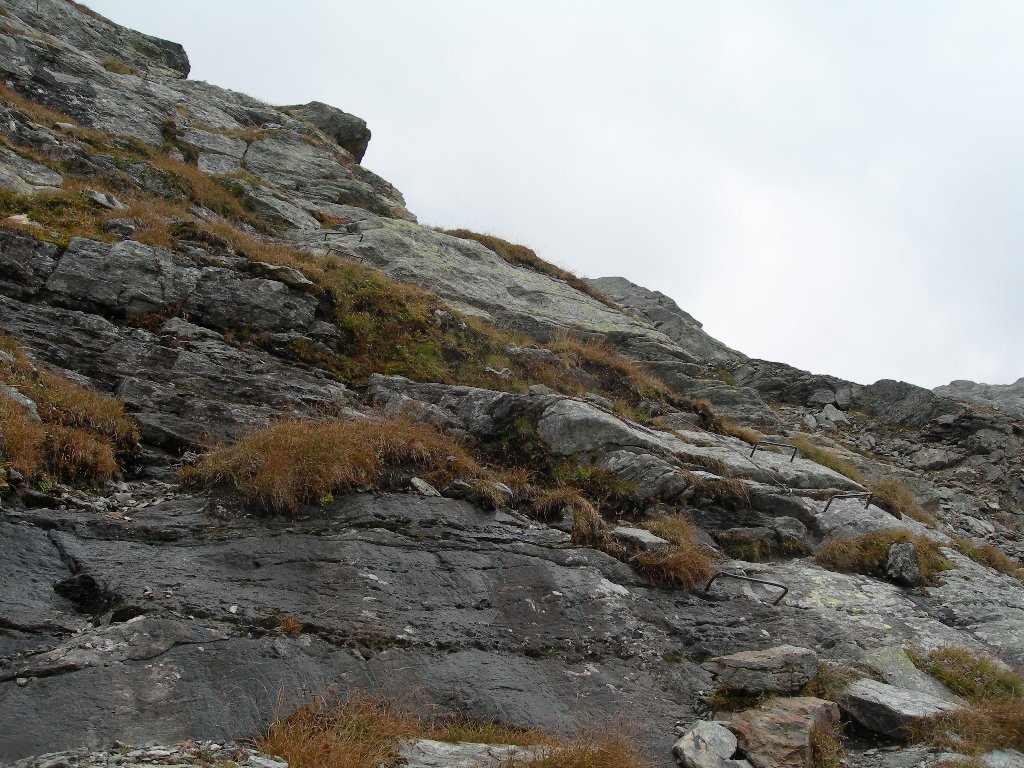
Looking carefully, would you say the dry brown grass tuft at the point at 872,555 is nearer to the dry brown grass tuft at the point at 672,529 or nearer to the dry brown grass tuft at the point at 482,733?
the dry brown grass tuft at the point at 672,529

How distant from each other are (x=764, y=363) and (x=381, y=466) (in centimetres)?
2840

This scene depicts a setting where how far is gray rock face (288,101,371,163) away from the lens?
35750mm

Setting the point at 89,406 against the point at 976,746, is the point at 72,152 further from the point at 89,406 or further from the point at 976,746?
the point at 976,746

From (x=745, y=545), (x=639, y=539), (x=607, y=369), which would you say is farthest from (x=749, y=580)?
(x=607, y=369)

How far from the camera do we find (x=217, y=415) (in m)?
9.98

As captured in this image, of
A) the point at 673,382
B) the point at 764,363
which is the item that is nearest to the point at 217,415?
the point at 673,382

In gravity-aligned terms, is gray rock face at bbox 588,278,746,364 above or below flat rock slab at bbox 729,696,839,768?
above

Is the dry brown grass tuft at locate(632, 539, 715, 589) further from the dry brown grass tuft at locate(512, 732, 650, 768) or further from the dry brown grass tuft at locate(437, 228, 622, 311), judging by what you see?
the dry brown grass tuft at locate(437, 228, 622, 311)

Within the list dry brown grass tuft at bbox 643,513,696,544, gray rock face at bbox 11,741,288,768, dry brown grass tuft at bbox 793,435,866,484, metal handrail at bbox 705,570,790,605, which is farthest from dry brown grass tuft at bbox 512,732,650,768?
dry brown grass tuft at bbox 793,435,866,484

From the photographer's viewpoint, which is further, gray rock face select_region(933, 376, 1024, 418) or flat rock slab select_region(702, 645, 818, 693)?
gray rock face select_region(933, 376, 1024, 418)

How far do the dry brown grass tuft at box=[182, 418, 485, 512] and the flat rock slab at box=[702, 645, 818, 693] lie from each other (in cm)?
451

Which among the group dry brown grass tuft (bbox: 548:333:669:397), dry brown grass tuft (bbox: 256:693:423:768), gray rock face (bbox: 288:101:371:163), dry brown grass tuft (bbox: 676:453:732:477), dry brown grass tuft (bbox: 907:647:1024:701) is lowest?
dry brown grass tuft (bbox: 256:693:423:768)

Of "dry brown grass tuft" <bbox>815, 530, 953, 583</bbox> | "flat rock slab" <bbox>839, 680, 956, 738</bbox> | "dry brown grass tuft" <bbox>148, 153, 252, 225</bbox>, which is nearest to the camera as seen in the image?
"flat rock slab" <bbox>839, 680, 956, 738</bbox>

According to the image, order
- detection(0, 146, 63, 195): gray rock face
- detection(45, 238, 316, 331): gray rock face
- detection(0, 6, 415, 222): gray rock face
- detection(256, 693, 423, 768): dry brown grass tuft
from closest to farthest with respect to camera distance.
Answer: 1. detection(256, 693, 423, 768): dry brown grass tuft
2. detection(45, 238, 316, 331): gray rock face
3. detection(0, 146, 63, 195): gray rock face
4. detection(0, 6, 415, 222): gray rock face
